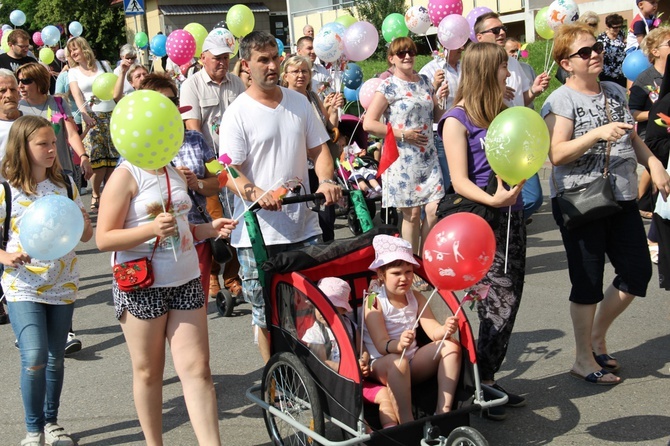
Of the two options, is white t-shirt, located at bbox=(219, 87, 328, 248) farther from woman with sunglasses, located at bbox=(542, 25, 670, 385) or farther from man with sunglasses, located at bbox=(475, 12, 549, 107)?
man with sunglasses, located at bbox=(475, 12, 549, 107)

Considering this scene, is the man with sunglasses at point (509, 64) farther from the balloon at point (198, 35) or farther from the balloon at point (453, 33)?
the balloon at point (198, 35)

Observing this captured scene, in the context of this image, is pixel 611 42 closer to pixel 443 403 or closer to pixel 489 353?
pixel 489 353

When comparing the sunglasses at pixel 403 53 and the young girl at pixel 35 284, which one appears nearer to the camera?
the young girl at pixel 35 284

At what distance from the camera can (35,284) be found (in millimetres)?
4664

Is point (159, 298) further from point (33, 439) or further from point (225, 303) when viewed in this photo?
point (225, 303)

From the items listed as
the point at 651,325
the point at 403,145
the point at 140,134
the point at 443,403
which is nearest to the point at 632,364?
the point at 651,325

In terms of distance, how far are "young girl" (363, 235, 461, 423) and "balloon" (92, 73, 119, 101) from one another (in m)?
5.81

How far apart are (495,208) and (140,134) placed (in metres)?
1.99

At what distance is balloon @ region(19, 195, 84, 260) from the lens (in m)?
4.27

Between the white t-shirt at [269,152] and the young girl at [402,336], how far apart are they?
0.73m

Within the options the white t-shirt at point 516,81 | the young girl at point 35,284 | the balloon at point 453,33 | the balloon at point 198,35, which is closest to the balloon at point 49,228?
the young girl at point 35,284

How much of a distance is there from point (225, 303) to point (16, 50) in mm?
6032

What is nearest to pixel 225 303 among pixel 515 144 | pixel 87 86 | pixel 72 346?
pixel 72 346

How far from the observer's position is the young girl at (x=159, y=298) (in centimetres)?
402
